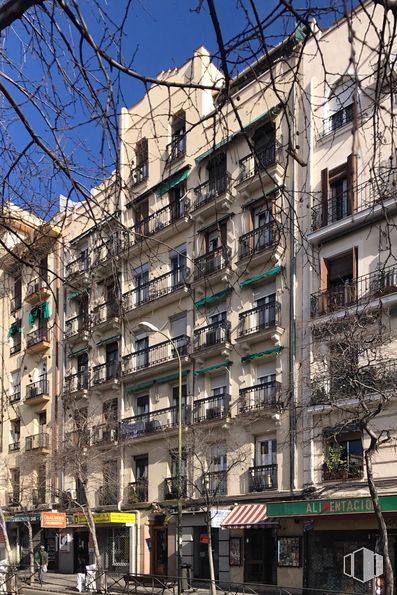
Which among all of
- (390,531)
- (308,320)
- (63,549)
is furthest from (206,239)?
(63,549)

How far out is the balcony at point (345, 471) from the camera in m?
22.9

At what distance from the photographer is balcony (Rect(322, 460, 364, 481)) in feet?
75.0

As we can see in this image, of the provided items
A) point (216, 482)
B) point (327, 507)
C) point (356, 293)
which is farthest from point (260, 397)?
point (356, 293)

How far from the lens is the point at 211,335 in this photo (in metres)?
29.7

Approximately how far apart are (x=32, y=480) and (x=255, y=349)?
1961cm

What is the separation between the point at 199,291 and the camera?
30797 millimetres

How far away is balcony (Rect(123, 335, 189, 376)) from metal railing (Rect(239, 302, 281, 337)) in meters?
3.63

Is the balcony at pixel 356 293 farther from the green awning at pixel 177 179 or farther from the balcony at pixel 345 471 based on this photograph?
the green awning at pixel 177 179

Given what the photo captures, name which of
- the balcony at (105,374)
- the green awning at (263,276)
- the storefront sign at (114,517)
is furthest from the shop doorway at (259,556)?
the balcony at (105,374)

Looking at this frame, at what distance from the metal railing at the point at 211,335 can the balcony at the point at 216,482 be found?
5.10 meters

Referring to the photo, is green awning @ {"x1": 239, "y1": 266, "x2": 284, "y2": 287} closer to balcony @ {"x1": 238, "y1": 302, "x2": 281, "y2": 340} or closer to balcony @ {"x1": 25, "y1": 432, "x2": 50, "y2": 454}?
balcony @ {"x1": 238, "y1": 302, "x2": 281, "y2": 340}

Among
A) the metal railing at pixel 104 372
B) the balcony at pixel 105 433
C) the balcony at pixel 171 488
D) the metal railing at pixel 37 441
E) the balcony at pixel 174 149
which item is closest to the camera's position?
the balcony at pixel 174 149

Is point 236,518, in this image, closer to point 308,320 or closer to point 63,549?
point 308,320

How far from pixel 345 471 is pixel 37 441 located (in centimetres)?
2326
